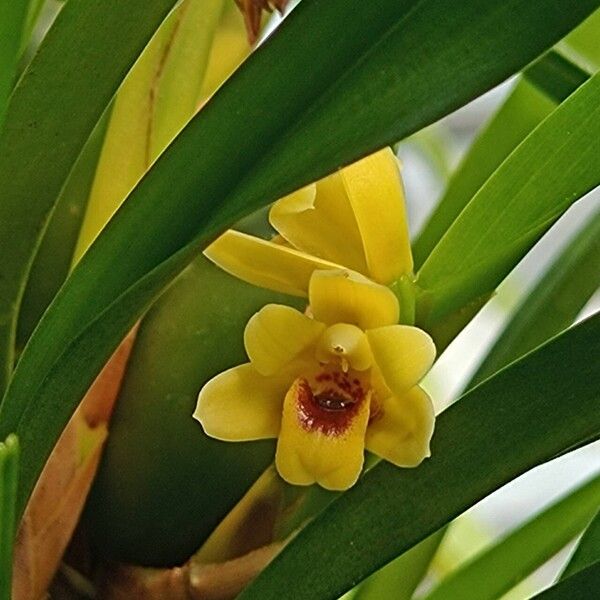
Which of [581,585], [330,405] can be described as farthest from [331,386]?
[581,585]

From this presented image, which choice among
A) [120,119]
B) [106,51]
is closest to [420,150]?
[120,119]

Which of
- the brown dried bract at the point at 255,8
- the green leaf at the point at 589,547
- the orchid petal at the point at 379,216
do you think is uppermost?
the brown dried bract at the point at 255,8

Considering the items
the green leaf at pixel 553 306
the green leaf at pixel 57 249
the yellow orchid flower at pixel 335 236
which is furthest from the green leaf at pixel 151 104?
the green leaf at pixel 553 306

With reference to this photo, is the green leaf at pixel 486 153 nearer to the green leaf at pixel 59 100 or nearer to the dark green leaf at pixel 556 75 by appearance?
the dark green leaf at pixel 556 75

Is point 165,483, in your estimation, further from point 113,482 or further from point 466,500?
point 466,500

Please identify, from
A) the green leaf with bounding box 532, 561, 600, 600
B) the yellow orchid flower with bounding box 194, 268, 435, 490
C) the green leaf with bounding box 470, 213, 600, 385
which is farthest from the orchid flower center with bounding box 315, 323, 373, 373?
the green leaf with bounding box 470, 213, 600, 385

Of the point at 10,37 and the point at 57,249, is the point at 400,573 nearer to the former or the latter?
the point at 57,249

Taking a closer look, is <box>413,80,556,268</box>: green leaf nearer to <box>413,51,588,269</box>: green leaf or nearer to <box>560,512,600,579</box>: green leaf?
<box>413,51,588,269</box>: green leaf
